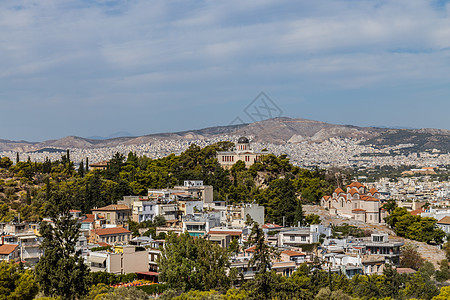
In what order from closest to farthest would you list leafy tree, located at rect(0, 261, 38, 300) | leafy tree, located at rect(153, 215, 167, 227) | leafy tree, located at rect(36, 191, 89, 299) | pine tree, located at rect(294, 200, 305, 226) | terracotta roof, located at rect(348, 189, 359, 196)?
leafy tree, located at rect(0, 261, 38, 300), leafy tree, located at rect(36, 191, 89, 299), leafy tree, located at rect(153, 215, 167, 227), pine tree, located at rect(294, 200, 305, 226), terracotta roof, located at rect(348, 189, 359, 196)

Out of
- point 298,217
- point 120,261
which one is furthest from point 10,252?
point 298,217

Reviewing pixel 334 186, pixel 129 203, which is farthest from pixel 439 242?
pixel 129 203

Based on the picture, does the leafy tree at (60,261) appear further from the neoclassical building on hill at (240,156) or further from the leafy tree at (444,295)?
the neoclassical building on hill at (240,156)

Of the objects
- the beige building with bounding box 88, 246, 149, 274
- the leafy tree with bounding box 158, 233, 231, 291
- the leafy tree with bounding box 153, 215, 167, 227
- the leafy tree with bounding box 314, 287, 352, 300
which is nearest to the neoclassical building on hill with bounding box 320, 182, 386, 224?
the leafy tree with bounding box 153, 215, 167, 227

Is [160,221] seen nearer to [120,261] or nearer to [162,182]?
[162,182]

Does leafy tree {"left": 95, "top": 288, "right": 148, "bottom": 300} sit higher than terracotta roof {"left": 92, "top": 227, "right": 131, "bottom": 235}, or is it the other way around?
terracotta roof {"left": 92, "top": 227, "right": 131, "bottom": 235}

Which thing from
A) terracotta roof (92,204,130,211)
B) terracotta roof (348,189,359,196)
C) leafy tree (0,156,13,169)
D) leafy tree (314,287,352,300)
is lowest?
leafy tree (314,287,352,300)

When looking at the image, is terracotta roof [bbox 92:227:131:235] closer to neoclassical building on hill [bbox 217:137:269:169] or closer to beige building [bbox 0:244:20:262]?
beige building [bbox 0:244:20:262]
